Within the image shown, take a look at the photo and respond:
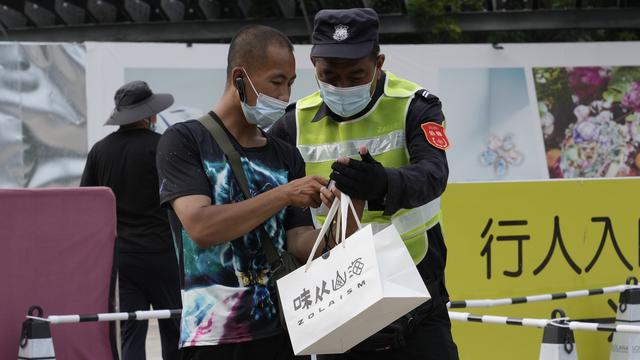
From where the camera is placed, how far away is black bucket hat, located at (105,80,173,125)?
25.7 feet

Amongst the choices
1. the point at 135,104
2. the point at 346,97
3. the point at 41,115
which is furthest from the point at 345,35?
the point at 41,115

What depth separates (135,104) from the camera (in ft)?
26.1

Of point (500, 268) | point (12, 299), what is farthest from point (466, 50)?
point (12, 299)

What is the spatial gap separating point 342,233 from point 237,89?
614mm

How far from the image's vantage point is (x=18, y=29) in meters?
19.0

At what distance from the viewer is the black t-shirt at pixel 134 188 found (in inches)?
299

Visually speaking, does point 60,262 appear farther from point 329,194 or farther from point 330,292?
point 330,292

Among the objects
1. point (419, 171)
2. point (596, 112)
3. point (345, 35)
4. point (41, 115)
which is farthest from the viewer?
point (596, 112)

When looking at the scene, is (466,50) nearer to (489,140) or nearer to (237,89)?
(489,140)

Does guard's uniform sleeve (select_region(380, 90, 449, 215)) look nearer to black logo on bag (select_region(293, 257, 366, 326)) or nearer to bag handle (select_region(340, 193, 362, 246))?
bag handle (select_region(340, 193, 362, 246))

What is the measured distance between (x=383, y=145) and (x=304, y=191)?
0.62 m

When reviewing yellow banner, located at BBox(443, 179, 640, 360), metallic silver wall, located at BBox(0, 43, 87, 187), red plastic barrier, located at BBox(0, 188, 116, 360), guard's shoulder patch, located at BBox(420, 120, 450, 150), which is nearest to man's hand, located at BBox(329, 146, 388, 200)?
guard's shoulder patch, located at BBox(420, 120, 450, 150)

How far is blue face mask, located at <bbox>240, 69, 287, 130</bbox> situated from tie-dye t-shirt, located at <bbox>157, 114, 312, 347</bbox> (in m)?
0.12

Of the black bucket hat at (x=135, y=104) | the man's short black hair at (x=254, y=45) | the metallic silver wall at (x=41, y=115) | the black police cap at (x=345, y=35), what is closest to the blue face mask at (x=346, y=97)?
the black police cap at (x=345, y=35)
